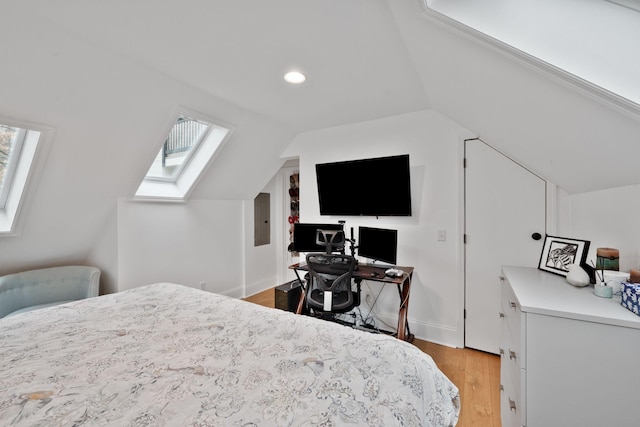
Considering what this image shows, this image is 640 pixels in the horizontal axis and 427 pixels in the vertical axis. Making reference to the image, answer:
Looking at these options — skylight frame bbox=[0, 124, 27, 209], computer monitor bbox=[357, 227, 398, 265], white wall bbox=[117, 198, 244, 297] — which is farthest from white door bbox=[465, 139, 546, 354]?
skylight frame bbox=[0, 124, 27, 209]

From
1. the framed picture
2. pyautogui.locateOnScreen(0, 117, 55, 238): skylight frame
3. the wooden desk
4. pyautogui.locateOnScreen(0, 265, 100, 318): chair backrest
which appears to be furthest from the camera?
the wooden desk

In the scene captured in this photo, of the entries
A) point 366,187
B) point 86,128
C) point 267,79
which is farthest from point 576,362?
point 86,128

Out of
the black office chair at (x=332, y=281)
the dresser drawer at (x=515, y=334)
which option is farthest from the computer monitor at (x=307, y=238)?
the dresser drawer at (x=515, y=334)

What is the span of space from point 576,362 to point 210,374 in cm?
144

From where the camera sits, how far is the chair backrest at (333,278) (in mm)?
2398

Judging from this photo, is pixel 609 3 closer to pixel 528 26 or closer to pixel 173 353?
pixel 528 26

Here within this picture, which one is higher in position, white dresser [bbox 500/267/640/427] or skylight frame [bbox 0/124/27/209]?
skylight frame [bbox 0/124/27/209]

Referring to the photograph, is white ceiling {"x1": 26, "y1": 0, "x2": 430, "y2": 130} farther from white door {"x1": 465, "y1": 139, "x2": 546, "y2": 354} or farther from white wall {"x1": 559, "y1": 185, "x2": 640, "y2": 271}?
white wall {"x1": 559, "y1": 185, "x2": 640, "y2": 271}

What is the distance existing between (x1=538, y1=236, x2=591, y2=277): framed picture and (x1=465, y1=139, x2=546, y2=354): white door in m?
0.56

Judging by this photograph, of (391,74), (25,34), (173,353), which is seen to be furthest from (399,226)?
(25,34)

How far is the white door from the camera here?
2422mm

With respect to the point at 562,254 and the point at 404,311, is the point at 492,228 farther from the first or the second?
the point at 404,311

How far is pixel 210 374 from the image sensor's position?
101cm

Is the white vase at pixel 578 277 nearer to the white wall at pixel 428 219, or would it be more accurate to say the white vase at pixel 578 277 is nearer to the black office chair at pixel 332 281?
the white wall at pixel 428 219
